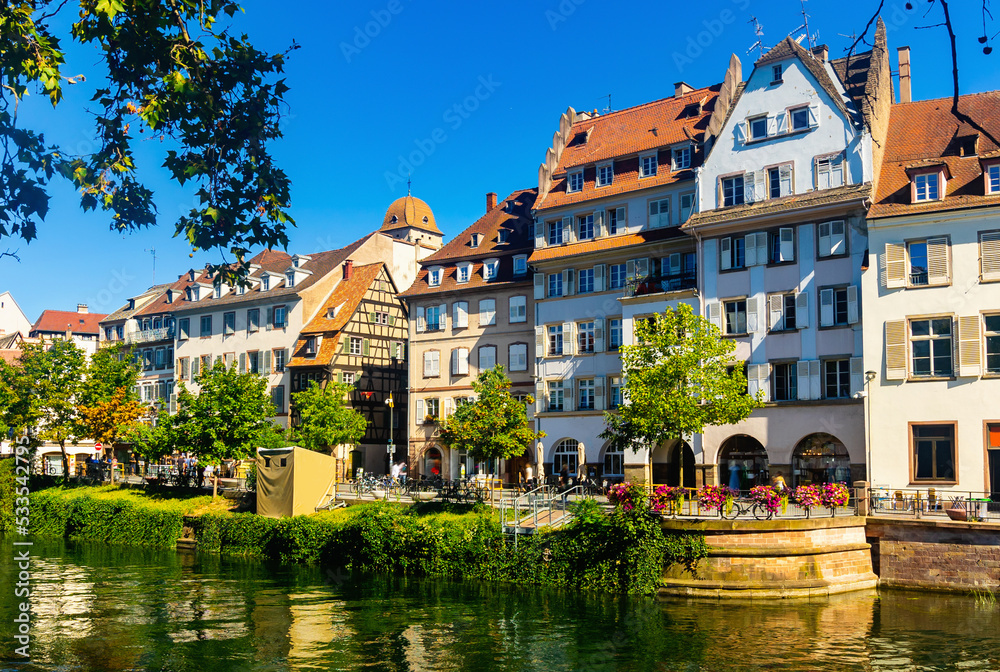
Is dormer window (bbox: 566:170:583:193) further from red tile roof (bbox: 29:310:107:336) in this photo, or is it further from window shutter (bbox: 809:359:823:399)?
red tile roof (bbox: 29:310:107:336)

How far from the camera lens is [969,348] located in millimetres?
33625

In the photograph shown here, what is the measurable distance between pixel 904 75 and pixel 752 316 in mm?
15300

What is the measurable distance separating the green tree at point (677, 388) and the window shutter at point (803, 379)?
10.1ft

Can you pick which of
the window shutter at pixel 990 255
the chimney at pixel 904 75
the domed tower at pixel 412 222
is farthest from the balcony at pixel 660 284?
the domed tower at pixel 412 222

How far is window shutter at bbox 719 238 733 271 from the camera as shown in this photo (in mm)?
41062

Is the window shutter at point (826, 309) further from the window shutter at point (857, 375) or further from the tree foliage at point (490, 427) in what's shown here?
the tree foliage at point (490, 427)

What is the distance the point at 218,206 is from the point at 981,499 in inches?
1195

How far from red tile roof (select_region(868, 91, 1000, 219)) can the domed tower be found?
60.0 meters

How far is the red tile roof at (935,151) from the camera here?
34.8m

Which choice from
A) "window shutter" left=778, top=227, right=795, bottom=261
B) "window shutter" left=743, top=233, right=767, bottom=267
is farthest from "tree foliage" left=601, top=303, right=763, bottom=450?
"window shutter" left=778, top=227, right=795, bottom=261

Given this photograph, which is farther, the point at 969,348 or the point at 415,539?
the point at 415,539

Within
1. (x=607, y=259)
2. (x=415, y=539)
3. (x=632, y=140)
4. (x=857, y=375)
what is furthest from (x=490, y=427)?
(x=632, y=140)

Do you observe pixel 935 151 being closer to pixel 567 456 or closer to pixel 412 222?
pixel 567 456

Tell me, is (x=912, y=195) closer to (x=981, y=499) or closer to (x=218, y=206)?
(x=981, y=499)
